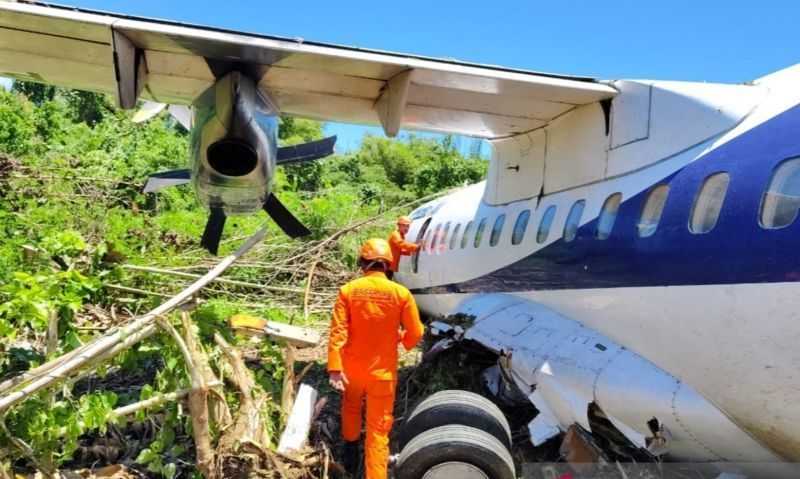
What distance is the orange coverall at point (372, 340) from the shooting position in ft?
17.2

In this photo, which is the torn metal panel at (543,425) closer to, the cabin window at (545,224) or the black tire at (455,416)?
the black tire at (455,416)

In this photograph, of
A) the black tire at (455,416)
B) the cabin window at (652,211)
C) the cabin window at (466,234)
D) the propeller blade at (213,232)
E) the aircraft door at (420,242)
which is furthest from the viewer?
the aircraft door at (420,242)

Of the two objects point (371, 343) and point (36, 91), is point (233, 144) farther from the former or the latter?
point (36, 91)

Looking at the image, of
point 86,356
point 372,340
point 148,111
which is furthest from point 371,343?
point 148,111

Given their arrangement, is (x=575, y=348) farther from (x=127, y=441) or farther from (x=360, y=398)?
(x=127, y=441)

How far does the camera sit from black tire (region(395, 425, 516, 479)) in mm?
4691

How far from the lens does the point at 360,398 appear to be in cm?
548

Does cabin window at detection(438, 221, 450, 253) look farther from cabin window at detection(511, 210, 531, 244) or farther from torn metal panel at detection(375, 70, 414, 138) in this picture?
torn metal panel at detection(375, 70, 414, 138)

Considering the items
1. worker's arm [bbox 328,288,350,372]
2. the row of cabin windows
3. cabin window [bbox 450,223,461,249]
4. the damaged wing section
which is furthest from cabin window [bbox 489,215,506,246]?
worker's arm [bbox 328,288,350,372]

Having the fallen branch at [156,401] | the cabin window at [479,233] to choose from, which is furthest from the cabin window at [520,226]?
the fallen branch at [156,401]

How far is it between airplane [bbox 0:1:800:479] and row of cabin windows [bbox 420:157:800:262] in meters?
0.02

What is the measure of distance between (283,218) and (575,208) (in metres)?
3.67

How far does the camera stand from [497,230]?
8.03 meters

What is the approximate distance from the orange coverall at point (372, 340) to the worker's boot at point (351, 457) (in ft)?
1.57
